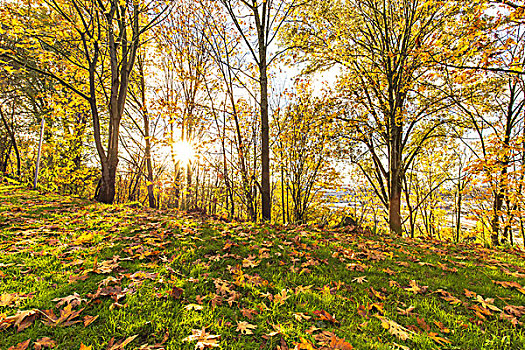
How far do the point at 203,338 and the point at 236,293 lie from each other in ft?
2.57

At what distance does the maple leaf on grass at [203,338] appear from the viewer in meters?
1.80

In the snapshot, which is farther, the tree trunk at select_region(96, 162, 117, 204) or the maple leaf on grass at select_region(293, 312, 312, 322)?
the tree trunk at select_region(96, 162, 117, 204)

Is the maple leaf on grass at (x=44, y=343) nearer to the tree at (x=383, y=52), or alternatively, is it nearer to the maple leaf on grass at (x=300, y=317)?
the maple leaf on grass at (x=300, y=317)

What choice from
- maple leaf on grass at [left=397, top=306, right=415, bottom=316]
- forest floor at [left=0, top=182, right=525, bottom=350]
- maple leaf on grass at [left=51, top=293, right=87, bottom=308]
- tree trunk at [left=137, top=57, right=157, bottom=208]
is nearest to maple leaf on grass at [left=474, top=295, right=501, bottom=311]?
forest floor at [left=0, top=182, right=525, bottom=350]

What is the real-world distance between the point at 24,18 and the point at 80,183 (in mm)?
8128

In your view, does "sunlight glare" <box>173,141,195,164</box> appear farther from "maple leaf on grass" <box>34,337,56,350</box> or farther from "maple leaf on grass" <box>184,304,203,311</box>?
"maple leaf on grass" <box>34,337,56,350</box>

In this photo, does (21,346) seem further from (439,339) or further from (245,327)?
(439,339)

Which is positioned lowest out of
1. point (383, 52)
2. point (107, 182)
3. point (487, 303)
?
point (487, 303)

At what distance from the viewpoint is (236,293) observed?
2.64m

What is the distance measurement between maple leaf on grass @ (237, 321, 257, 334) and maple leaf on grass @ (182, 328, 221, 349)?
0.70ft

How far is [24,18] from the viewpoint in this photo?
360 inches

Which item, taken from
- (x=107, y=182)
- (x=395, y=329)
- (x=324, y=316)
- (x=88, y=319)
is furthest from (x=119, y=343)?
(x=107, y=182)

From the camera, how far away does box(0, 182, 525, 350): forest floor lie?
1.95m

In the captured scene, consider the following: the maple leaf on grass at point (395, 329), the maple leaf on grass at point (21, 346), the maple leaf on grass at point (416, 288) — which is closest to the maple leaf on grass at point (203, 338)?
the maple leaf on grass at point (21, 346)
